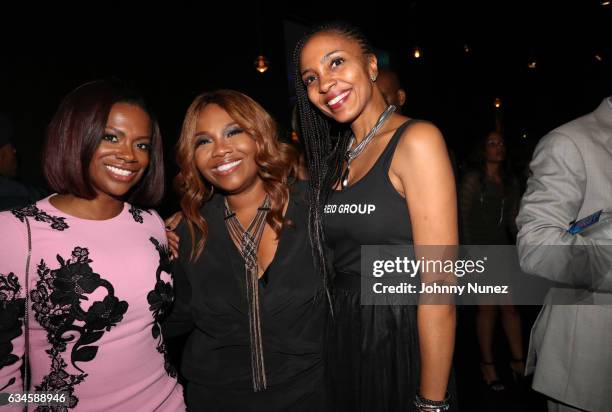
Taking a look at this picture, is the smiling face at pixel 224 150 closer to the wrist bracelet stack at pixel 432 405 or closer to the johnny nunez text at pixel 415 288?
the johnny nunez text at pixel 415 288

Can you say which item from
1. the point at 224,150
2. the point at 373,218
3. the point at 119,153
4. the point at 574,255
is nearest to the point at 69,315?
the point at 119,153

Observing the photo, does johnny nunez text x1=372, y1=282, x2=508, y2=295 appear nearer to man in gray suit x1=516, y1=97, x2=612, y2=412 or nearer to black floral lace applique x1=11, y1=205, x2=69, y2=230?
man in gray suit x1=516, y1=97, x2=612, y2=412

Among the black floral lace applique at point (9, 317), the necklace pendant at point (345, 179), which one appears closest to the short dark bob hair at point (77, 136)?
the black floral lace applique at point (9, 317)

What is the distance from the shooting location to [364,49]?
1666 millimetres

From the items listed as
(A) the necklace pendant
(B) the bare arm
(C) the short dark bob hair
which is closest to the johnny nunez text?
(B) the bare arm

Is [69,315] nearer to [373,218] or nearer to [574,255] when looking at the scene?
[373,218]

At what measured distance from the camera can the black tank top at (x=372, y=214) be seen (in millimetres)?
1381

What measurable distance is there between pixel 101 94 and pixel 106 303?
78cm

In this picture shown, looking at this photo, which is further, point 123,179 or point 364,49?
point 364,49

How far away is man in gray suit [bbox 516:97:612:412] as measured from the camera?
1.31 metres

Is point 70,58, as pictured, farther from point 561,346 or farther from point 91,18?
point 561,346

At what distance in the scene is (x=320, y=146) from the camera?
1.93m

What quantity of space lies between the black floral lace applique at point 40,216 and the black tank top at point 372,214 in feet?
3.27

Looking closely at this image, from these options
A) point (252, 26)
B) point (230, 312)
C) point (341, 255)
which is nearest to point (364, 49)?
point (341, 255)
